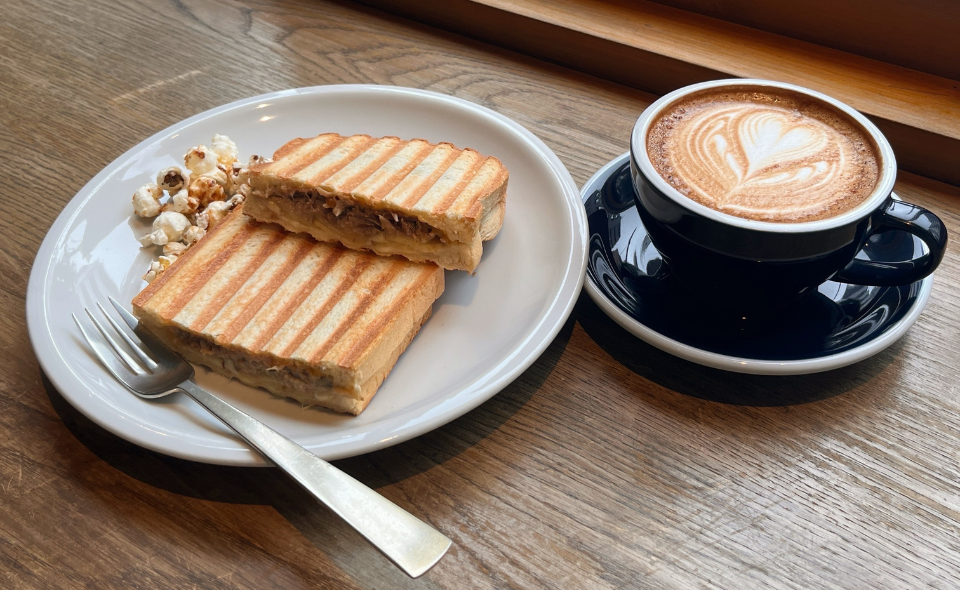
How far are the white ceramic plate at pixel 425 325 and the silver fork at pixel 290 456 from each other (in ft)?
0.08

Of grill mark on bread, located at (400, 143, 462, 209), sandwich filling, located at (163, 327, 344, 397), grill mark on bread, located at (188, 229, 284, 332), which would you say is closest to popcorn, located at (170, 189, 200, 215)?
grill mark on bread, located at (188, 229, 284, 332)

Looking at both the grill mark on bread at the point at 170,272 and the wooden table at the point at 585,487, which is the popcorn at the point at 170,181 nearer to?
the grill mark on bread at the point at 170,272

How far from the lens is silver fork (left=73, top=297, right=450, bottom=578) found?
90 centimetres

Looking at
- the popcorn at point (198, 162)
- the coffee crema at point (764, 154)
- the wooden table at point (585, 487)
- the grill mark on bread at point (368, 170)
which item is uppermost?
the coffee crema at point (764, 154)

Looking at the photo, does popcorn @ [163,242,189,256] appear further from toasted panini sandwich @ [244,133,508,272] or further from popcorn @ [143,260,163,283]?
toasted panini sandwich @ [244,133,508,272]

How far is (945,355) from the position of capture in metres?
1.25

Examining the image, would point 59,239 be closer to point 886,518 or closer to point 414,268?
point 414,268

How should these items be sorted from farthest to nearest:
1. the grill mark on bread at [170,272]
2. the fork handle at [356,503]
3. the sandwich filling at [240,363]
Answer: the grill mark on bread at [170,272], the sandwich filling at [240,363], the fork handle at [356,503]

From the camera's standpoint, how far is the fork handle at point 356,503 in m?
0.89

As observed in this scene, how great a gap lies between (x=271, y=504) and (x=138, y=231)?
781mm

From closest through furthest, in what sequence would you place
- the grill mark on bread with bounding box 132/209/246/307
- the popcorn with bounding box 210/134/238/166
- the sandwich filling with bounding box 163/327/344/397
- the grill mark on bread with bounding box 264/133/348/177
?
the sandwich filling with bounding box 163/327/344/397
the grill mark on bread with bounding box 132/209/246/307
the grill mark on bread with bounding box 264/133/348/177
the popcorn with bounding box 210/134/238/166

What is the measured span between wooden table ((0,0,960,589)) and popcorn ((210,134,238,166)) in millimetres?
478

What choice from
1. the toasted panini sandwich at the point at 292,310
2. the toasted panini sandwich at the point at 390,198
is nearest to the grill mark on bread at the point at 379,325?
the toasted panini sandwich at the point at 292,310

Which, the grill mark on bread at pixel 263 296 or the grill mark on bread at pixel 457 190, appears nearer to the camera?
the grill mark on bread at pixel 263 296
